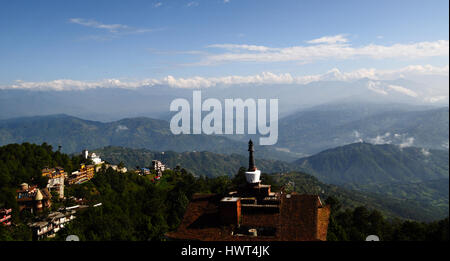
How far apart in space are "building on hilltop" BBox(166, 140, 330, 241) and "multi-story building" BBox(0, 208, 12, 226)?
1875 inches

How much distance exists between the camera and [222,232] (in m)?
23.8

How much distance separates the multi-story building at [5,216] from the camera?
58388 mm

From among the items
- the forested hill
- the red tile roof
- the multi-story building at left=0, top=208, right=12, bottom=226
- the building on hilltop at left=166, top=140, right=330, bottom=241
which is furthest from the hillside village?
the building on hilltop at left=166, top=140, right=330, bottom=241

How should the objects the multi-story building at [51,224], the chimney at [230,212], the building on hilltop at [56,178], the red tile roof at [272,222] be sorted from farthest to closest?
1. the building on hilltop at [56,178]
2. the multi-story building at [51,224]
3. the chimney at [230,212]
4. the red tile roof at [272,222]

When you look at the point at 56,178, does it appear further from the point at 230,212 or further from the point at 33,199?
the point at 230,212

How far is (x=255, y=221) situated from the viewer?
2462cm

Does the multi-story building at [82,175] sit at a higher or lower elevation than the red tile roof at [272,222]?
lower

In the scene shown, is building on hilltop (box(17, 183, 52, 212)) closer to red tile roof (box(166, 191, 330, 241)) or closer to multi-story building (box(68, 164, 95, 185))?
multi-story building (box(68, 164, 95, 185))

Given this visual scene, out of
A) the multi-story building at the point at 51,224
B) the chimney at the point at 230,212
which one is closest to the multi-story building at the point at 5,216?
the multi-story building at the point at 51,224

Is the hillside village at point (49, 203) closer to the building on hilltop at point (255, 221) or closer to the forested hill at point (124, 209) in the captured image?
the forested hill at point (124, 209)

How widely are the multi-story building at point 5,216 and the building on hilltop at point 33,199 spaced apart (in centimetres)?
453

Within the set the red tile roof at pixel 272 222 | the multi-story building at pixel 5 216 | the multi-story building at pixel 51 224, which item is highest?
the red tile roof at pixel 272 222
